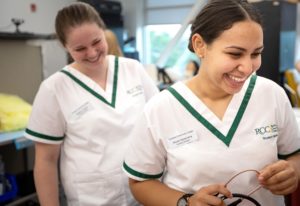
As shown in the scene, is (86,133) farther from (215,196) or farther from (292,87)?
(292,87)

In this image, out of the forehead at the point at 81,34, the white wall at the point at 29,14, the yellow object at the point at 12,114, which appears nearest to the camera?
the forehead at the point at 81,34

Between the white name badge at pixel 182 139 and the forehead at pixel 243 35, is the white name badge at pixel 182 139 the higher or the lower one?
the lower one

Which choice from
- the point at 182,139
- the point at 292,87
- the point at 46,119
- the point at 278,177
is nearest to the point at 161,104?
the point at 182,139

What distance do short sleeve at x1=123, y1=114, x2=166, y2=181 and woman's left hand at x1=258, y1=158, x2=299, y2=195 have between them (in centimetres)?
27

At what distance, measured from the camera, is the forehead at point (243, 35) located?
0.80 metres

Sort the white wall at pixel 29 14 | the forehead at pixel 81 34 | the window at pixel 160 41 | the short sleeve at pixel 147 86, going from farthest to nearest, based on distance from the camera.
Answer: the window at pixel 160 41 → the white wall at pixel 29 14 → the short sleeve at pixel 147 86 → the forehead at pixel 81 34

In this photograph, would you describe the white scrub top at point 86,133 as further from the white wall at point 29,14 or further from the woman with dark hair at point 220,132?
the white wall at point 29,14

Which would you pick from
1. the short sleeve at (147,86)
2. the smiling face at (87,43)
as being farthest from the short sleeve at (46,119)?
the short sleeve at (147,86)

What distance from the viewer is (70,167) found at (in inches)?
48.7

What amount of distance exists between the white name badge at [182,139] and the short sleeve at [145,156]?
35mm

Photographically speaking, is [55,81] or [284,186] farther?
[55,81]

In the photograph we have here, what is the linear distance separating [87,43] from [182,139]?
1.74ft

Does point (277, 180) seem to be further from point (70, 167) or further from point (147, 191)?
point (70, 167)

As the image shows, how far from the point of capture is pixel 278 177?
0.83m
